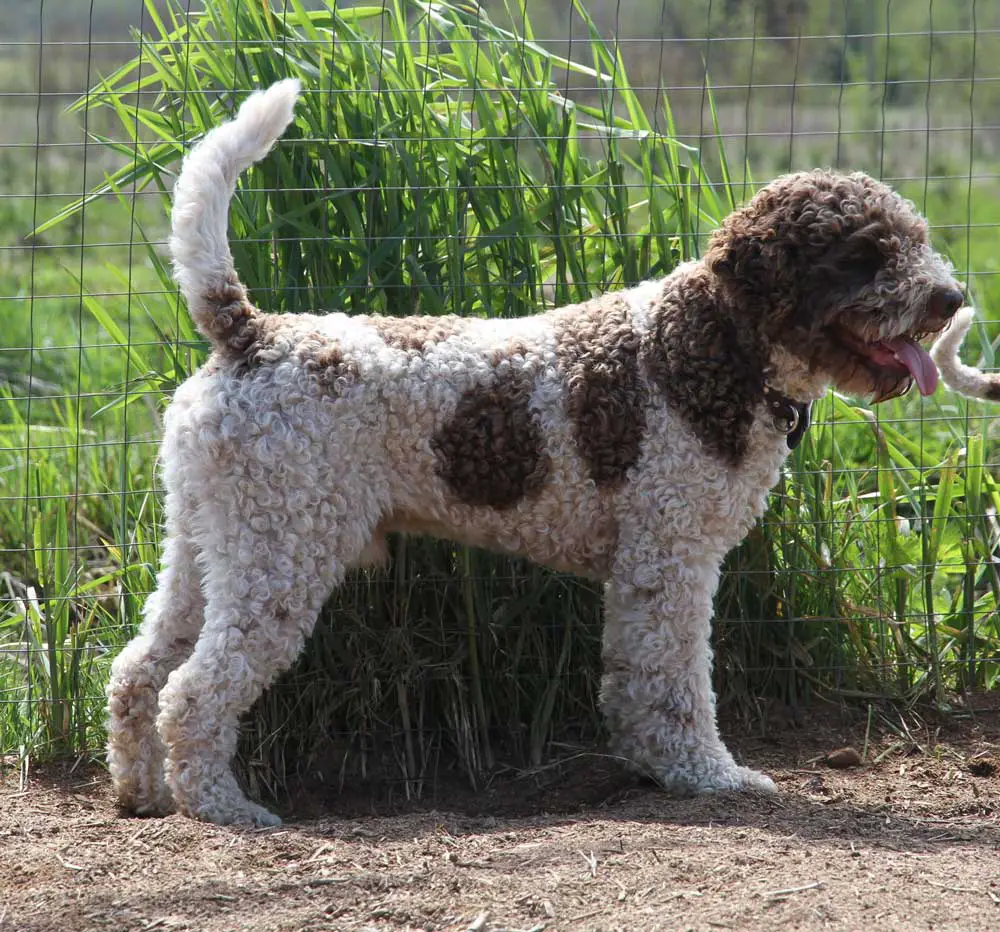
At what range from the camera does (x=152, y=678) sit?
144 inches

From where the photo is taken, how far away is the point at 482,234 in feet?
13.7

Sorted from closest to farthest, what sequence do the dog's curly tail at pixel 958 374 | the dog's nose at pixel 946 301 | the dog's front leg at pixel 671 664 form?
the dog's nose at pixel 946 301, the dog's front leg at pixel 671 664, the dog's curly tail at pixel 958 374

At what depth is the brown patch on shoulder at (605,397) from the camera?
11.5 ft

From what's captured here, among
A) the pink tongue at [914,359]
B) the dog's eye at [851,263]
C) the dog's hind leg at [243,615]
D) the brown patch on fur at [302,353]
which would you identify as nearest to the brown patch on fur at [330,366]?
the brown patch on fur at [302,353]

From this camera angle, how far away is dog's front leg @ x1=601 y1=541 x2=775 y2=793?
3.59 meters

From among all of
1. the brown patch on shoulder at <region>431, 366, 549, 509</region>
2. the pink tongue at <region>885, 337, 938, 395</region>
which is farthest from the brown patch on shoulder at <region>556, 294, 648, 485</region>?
the pink tongue at <region>885, 337, 938, 395</region>

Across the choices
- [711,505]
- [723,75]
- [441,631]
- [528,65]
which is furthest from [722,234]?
[723,75]

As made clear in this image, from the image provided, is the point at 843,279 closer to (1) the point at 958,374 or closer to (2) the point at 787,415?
(2) the point at 787,415

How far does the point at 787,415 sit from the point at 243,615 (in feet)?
5.13

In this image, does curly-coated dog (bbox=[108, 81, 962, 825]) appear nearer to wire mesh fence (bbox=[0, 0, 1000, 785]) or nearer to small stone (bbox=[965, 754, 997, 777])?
wire mesh fence (bbox=[0, 0, 1000, 785])

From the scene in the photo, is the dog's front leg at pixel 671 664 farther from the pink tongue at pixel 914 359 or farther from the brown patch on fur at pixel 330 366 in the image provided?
the brown patch on fur at pixel 330 366

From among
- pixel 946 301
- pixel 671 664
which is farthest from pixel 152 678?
pixel 946 301

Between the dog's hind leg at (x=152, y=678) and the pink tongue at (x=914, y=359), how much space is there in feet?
6.48

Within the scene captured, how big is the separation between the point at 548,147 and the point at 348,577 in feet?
4.97
